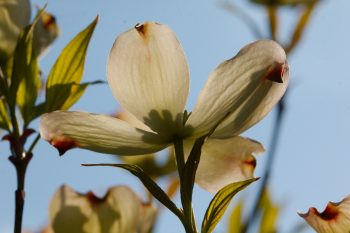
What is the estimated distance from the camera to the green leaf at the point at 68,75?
74 cm

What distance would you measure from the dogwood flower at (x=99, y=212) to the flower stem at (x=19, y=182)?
0.03m

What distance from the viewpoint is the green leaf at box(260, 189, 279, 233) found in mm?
833

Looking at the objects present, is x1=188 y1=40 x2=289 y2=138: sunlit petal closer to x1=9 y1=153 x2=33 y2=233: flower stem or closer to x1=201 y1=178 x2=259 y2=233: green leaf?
x1=201 y1=178 x2=259 y2=233: green leaf

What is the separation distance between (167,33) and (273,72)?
94 mm

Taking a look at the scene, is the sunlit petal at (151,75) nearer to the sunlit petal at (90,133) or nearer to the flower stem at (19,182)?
the sunlit petal at (90,133)

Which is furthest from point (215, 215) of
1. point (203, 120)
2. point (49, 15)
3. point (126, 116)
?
point (49, 15)

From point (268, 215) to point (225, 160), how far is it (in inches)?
11.0

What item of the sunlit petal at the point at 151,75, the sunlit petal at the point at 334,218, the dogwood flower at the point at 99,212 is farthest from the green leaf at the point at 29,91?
the sunlit petal at the point at 334,218

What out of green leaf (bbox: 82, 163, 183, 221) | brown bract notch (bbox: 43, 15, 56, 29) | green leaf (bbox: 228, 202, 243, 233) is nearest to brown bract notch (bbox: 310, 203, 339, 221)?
green leaf (bbox: 82, 163, 183, 221)

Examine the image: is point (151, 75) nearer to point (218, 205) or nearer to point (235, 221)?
point (218, 205)

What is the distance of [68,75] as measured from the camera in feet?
2.48

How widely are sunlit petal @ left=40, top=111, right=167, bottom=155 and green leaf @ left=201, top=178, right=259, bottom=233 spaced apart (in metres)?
0.08

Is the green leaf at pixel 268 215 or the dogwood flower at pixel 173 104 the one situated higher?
the dogwood flower at pixel 173 104

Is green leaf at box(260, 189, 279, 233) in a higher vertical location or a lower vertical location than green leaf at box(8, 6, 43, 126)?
lower
